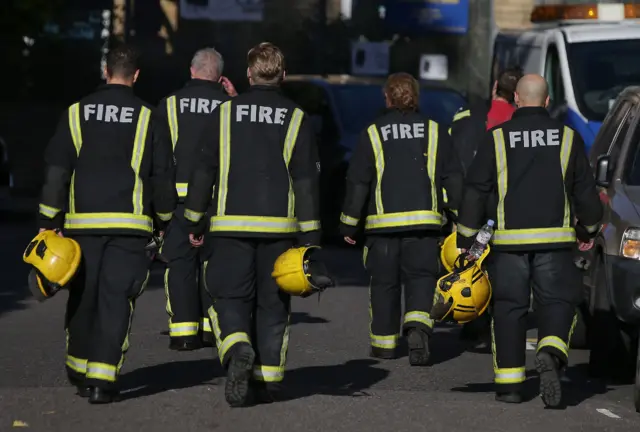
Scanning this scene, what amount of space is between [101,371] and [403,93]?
3237 millimetres

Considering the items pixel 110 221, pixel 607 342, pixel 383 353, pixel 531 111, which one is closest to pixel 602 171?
pixel 607 342

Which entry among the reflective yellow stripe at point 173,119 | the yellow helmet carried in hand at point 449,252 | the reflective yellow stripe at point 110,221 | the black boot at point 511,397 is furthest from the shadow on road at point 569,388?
the reflective yellow stripe at point 173,119

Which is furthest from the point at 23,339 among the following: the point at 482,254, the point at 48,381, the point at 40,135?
the point at 40,135

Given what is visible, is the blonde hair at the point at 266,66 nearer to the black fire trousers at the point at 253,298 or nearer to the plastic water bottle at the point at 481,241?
the black fire trousers at the point at 253,298

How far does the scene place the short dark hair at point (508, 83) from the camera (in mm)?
12320

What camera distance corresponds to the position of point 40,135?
96.9 feet

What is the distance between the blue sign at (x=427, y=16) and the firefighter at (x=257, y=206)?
17045mm

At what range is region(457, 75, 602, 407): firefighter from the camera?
31.2 ft

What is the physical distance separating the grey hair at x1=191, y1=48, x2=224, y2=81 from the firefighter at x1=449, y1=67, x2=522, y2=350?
1.81m

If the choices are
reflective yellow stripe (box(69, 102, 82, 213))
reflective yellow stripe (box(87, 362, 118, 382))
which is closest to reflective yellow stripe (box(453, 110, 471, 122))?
reflective yellow stripe (box(69, 102, 82, 213))

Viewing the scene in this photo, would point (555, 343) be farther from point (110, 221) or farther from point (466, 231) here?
point (110, 221)

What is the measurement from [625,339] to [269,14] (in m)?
20.6

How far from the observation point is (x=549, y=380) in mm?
9188

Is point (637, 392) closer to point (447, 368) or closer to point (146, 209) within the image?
point (447, 368)
